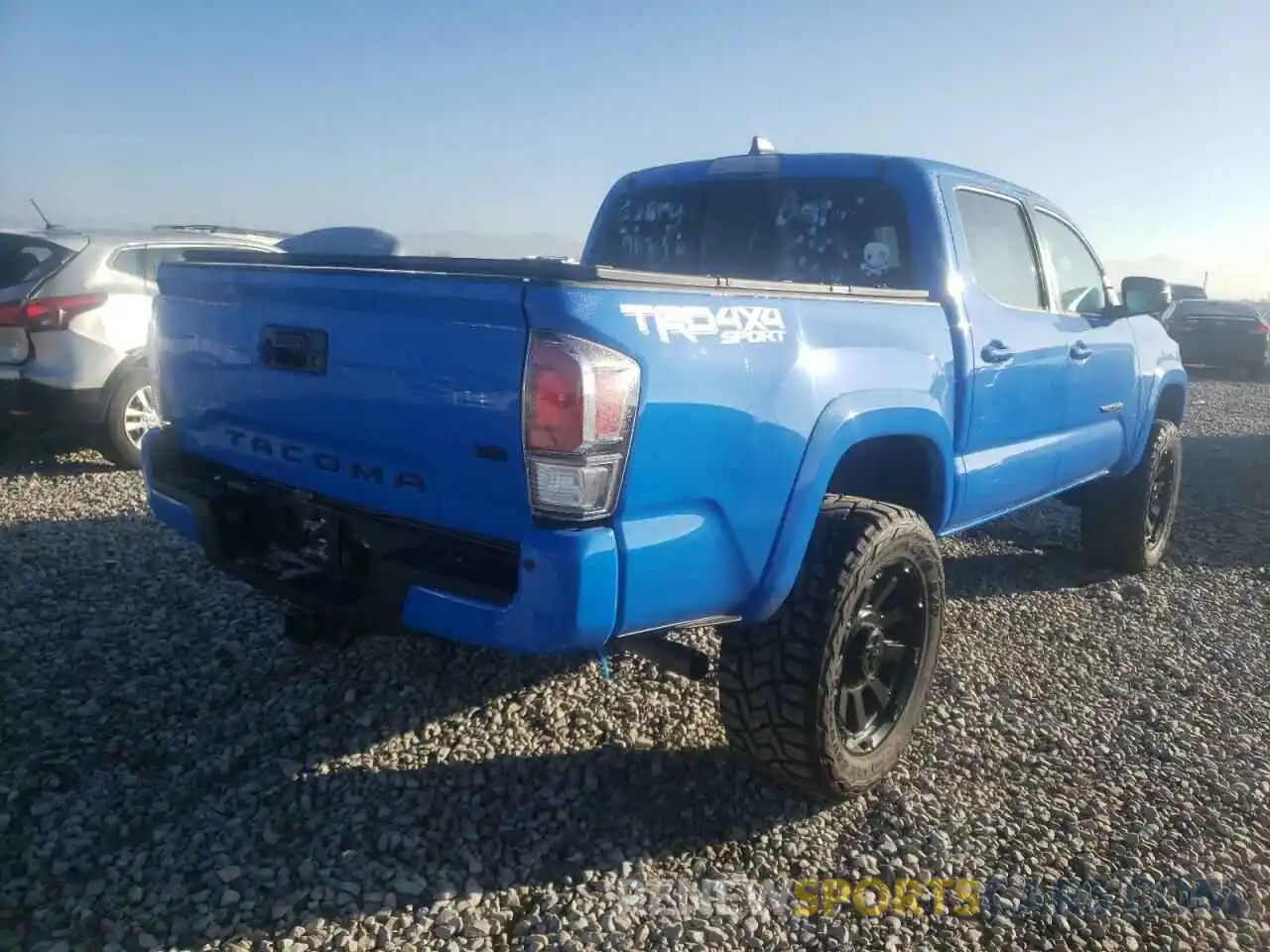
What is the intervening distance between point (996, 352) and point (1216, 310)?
17806 mm

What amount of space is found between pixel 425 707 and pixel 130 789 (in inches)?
35.8

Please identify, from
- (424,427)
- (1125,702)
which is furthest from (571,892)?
(1125,702)

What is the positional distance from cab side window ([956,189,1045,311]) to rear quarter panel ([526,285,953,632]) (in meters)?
1.07

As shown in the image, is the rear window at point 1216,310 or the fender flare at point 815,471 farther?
the rear window at point 1216,310

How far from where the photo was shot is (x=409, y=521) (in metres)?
2.30

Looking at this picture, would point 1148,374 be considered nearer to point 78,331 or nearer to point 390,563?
point 390,563

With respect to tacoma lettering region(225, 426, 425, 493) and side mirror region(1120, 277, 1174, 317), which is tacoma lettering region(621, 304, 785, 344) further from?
side mirror region(1120, 277, 1174, 317)

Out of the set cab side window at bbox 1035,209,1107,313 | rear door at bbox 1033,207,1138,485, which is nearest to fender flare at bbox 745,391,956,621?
rear door at bbox 1033,207,1138,485

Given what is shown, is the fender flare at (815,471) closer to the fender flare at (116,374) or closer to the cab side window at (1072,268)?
the cab side window at (1072,268)

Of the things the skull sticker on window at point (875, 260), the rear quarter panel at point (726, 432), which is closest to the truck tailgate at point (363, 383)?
the rear quarter panel at point (726, 432)

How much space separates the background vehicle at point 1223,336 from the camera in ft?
57.7

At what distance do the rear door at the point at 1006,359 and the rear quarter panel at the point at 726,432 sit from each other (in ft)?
2.74

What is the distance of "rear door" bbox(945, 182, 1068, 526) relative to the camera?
11.3ft

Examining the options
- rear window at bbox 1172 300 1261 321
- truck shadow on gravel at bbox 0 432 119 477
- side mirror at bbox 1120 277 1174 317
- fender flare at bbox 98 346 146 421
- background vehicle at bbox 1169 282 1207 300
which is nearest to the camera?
side mirror at bbox 1120 277 1174 317
